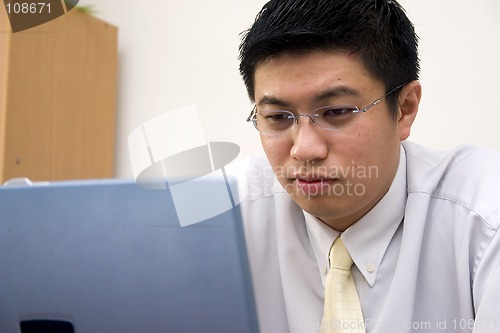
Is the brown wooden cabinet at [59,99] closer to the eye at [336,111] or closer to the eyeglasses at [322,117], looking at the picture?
the eyeglasses at [322,117]

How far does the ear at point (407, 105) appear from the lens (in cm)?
98

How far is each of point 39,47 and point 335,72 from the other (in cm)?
137

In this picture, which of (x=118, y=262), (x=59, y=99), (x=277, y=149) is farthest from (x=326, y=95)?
(x=59, y=99)

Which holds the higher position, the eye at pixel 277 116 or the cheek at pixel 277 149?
the eye at pixel 277 116

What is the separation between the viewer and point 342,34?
0.88 meters

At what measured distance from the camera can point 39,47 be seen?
1.83m

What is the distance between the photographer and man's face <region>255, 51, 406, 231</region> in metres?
0.86

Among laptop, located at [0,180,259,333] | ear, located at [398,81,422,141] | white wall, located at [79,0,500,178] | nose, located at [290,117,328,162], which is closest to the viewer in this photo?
laptop, located at [0,180,259,333]

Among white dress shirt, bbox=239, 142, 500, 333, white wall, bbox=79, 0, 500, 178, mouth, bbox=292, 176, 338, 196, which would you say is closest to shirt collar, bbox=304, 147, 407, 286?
white dress shirt, bbox=239, 142, 500, 333

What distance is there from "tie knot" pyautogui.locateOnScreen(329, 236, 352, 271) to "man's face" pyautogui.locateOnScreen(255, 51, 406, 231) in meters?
0.07

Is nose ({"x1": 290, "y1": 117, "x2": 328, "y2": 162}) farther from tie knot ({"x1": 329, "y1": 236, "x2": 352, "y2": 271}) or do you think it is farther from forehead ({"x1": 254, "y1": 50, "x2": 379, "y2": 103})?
tie knot ({"x1": 329, "y1": 236, "x2": 352, "y2": 271})

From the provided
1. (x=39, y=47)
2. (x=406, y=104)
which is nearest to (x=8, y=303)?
(x=406, y=104)

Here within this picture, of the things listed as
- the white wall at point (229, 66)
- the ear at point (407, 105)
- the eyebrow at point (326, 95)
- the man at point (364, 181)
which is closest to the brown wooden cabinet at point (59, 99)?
the white wall at point (229, 66)

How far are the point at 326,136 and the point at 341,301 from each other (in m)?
0.30
